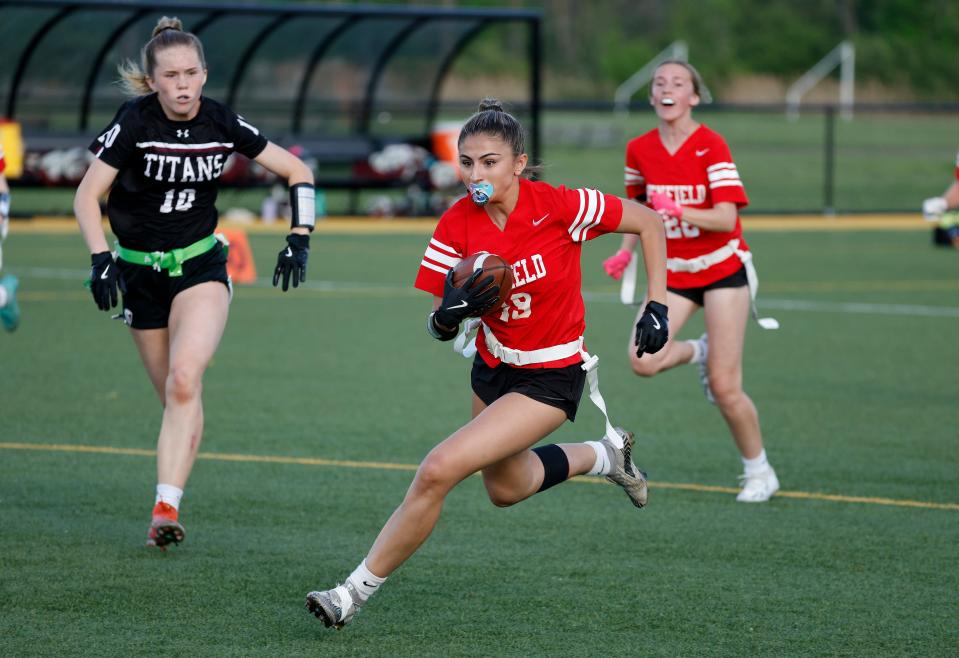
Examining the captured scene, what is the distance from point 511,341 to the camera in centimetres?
555

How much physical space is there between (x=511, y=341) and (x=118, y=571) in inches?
75.5

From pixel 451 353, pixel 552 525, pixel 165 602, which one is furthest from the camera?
pixel 451 353

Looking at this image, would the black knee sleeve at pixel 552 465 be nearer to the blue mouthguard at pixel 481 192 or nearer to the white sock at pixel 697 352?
the blue mouthguard at pixel 481 192

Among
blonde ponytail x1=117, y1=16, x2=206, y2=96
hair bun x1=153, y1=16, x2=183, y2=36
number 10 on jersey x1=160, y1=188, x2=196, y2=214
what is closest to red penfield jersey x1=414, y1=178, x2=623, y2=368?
blonde ponytail x1=117, y1=16, x2=206, y2=96

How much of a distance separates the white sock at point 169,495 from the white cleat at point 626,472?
1851mm

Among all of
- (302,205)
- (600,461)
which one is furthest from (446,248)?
(302,205)

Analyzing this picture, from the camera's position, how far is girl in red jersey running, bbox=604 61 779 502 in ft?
25.0

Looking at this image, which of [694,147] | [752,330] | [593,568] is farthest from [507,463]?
[752,330]

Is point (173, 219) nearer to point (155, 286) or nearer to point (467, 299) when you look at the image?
point (155, 286)

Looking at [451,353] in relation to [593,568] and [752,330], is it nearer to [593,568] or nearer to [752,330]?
[752,330]

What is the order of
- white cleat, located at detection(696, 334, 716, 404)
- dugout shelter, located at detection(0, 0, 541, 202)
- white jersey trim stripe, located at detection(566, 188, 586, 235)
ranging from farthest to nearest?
dugout shelter, located at detection(0, 0, 541, 202) → white cleat, located at detection(696, 334, 716, 404) → white jersey trim stripe, located at detection(566, 188, 586, 235)

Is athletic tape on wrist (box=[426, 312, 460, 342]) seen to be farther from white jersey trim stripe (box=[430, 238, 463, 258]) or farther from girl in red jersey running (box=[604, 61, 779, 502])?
girl in red jersey running (box=[604, 61, 779, 502])

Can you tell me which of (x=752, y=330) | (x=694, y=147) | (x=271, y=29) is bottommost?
(x=752, y=330)

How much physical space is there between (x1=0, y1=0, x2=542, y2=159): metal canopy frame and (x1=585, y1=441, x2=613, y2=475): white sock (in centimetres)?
1725
